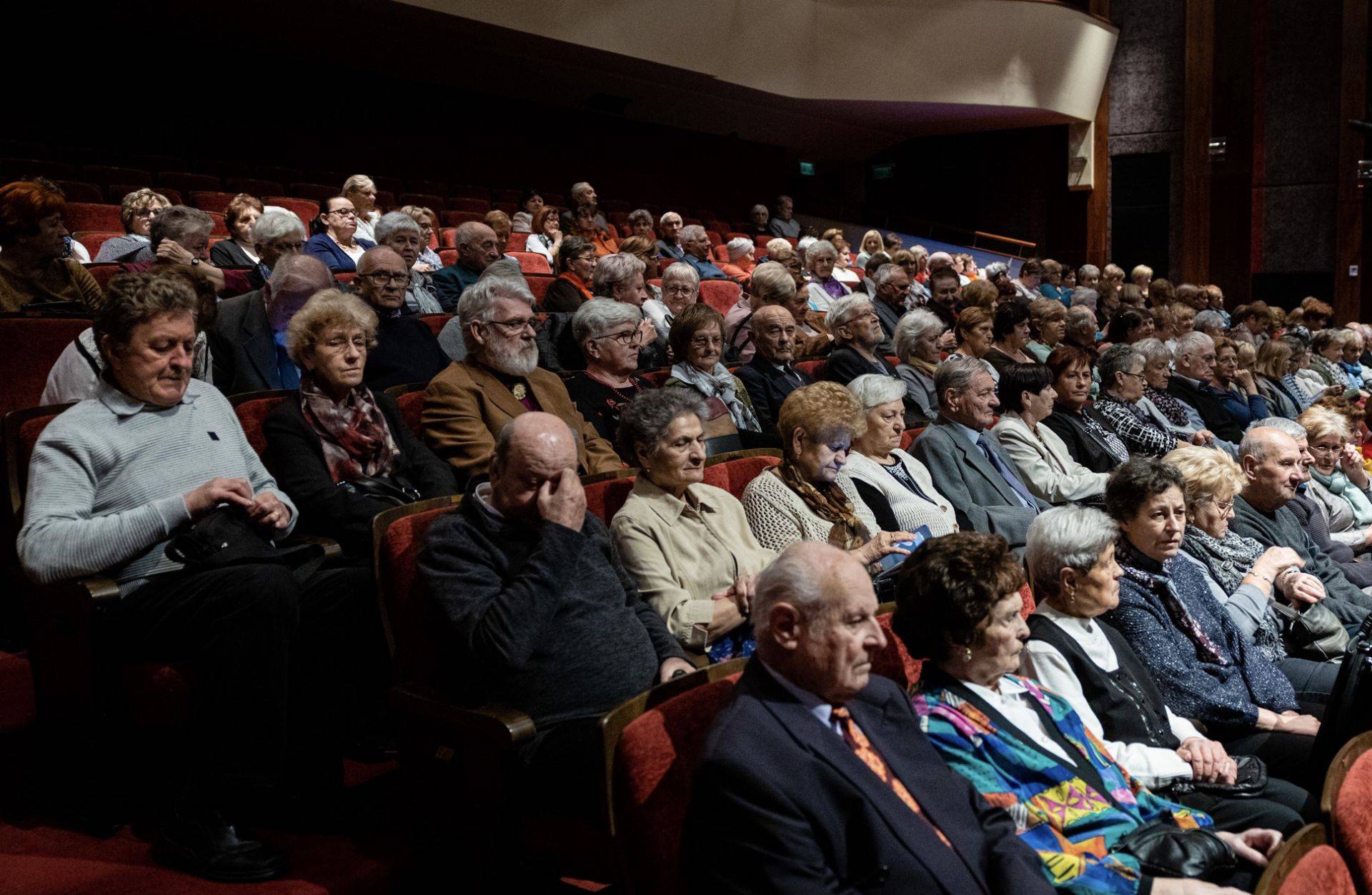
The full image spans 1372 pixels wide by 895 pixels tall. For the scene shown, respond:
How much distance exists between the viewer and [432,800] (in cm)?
151

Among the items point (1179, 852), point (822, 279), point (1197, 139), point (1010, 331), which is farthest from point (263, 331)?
point (1197, 139)

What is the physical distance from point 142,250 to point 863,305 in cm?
217

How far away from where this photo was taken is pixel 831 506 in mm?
2184

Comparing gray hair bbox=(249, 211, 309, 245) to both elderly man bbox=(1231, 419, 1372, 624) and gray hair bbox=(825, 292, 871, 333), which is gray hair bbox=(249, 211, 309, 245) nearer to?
gray hair bbox=(825, 292, 871, 333)

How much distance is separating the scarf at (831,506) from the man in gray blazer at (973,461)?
466mm

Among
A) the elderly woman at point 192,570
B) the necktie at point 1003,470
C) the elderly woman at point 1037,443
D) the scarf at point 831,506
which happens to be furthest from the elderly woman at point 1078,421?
the elderly woman at point 192,570

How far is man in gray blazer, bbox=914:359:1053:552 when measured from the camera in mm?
2588

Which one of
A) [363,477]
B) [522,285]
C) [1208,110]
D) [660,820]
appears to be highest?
[1208,110]

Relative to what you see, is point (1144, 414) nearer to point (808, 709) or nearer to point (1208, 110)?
point (808, 709)

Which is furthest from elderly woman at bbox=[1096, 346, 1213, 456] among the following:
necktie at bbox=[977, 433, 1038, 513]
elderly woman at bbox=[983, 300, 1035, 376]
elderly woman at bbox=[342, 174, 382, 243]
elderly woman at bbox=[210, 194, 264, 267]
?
elderly woman at bbox=[342, 174, 382, 243]

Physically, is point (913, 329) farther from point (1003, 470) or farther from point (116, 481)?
point (116, 481)

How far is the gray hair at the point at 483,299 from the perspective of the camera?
7.80 feet

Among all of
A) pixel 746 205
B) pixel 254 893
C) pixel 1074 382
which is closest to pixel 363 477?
pixel 254 893

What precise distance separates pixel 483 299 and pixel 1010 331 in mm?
2214
